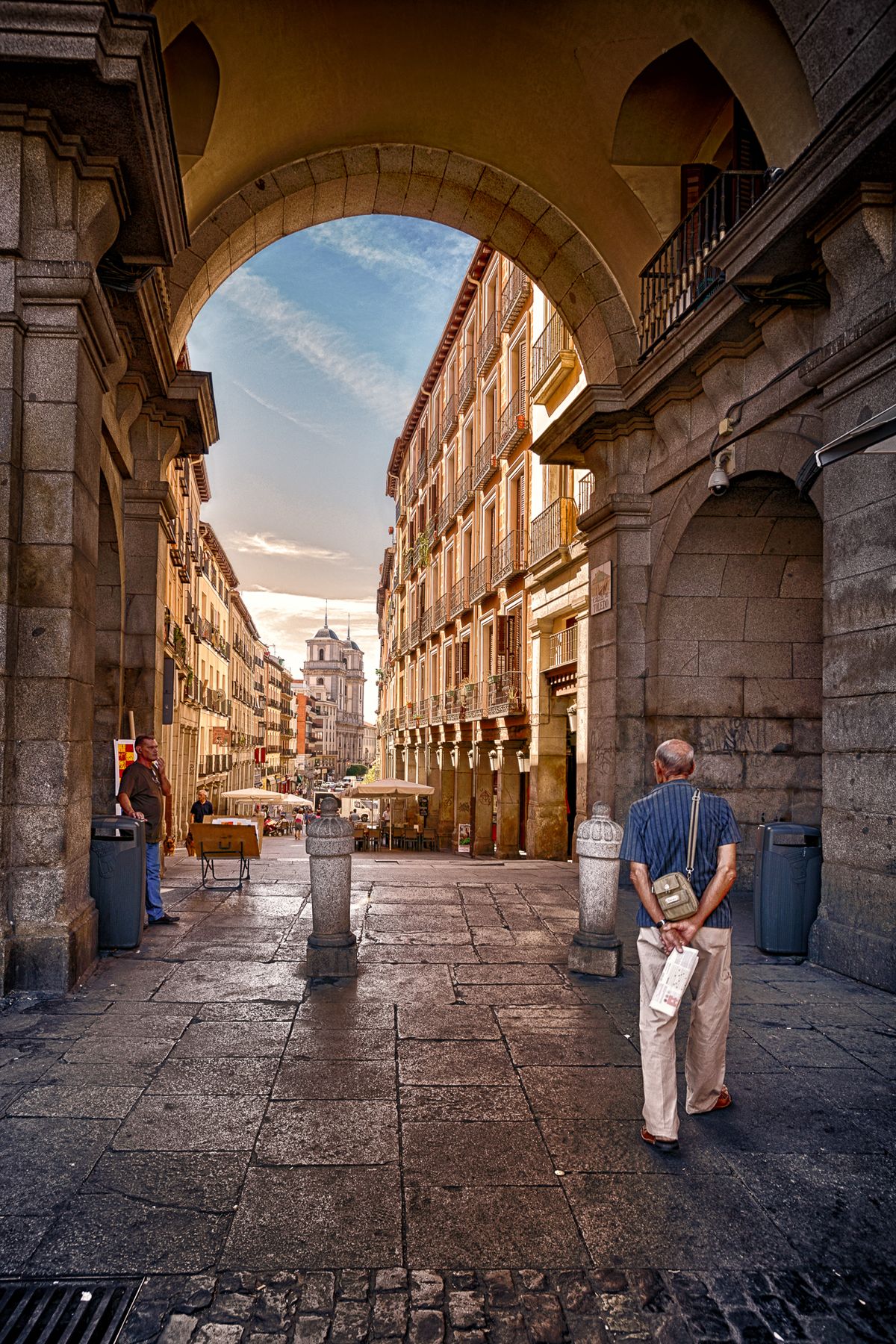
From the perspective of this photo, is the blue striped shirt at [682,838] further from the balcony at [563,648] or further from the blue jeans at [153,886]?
the balcony at [563,648]

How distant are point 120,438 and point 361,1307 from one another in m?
9.63

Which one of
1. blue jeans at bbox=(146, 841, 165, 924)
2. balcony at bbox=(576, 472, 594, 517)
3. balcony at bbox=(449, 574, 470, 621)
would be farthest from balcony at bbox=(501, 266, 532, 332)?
blue jeans at bbox=(146, 841, 165, 924)

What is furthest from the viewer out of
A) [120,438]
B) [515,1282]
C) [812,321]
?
[120,438]

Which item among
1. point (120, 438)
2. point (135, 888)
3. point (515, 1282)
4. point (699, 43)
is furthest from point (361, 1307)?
point (699, 43)

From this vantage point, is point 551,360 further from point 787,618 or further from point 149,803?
point 149,803

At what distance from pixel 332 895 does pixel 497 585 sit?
61.2 feet

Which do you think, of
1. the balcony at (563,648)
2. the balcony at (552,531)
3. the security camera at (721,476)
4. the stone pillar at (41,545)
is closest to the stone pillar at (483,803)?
the balcony at (563,648)

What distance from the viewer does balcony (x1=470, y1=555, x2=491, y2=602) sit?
2591 centimetres

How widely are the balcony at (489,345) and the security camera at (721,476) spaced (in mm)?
17688

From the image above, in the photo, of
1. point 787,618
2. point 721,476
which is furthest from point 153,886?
point 787,618

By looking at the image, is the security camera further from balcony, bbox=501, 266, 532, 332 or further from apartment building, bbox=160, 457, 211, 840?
apartment building, bbox=160, 457, 211, 840

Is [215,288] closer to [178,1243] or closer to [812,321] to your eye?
[812,321]

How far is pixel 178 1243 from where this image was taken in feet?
10.3

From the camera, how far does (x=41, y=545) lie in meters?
6.21
